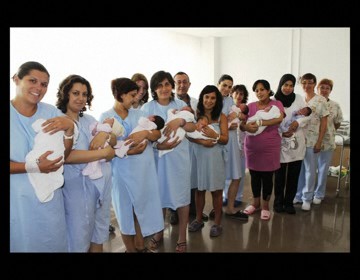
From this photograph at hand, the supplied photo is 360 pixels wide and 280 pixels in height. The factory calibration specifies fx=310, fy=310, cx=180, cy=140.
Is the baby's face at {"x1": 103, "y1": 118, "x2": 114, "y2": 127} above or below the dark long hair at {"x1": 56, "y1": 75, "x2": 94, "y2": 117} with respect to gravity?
below

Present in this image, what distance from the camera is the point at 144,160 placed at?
1.91 metres

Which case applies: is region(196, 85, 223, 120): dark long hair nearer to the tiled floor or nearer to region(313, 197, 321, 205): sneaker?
the tiled floor

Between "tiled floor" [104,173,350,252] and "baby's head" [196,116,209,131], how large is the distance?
0.91 m

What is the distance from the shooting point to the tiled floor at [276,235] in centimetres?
234

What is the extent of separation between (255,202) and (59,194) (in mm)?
2043

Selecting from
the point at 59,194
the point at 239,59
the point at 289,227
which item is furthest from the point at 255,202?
the point at 239,59

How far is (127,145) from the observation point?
1764mm

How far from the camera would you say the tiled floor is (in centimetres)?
234

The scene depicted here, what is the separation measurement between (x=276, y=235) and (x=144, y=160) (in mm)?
1357

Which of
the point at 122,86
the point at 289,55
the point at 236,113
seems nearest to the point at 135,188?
the point at 122,86

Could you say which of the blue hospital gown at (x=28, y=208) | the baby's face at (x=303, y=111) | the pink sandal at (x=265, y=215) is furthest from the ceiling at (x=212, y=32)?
the blue hospital gown at (x=28, y=208)

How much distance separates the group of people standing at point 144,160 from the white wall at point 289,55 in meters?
1.95

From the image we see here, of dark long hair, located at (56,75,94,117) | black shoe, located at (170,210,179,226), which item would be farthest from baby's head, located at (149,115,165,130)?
black shoe, located at (170,210,179,226)
